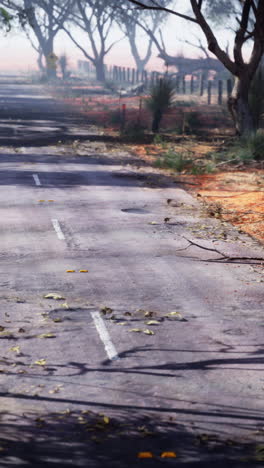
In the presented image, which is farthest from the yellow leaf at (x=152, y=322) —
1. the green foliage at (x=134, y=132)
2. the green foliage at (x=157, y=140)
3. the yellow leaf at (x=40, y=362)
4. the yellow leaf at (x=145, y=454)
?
the green foliage at (x=134, y=132)

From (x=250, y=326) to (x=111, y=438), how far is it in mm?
3316

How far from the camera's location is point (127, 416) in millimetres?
6363

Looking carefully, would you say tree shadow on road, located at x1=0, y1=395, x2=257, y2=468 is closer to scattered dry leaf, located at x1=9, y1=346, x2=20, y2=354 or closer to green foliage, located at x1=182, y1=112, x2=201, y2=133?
scattered dry leaf, located at x1=9, y1=346, x2=20, y2=354

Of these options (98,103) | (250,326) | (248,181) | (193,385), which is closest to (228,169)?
(248,181)

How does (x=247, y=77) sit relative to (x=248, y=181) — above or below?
above

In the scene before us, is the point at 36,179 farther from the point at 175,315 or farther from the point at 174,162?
the point at 175,315

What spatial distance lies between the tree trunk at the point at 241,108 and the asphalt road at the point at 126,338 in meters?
12.4

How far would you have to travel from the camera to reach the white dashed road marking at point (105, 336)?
307 inches

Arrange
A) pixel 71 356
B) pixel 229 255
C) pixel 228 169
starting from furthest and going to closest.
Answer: pixel 228 169 → pixel 229 255 → pixel 71 356

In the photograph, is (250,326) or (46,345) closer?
(46,345)

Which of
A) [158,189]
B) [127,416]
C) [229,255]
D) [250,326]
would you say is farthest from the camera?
[158,189]

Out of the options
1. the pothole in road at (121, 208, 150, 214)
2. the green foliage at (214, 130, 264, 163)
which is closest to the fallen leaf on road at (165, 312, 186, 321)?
the pothole in road at (121, 208, 150, 214)

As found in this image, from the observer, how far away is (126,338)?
8273 millimetres

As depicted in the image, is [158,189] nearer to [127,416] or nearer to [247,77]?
[247,77]
